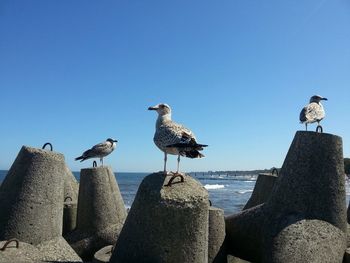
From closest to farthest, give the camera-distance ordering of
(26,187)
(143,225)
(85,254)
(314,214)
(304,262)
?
(143,225) < (304,262) < (314,214) < (26,187) < (85,254)

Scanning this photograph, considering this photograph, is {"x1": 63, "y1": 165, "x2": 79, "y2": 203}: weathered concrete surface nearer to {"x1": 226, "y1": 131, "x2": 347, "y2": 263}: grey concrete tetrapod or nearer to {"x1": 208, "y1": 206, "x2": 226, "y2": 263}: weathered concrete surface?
{"x1": 208, "y1": 206, "x2": 226, "y2": 263}: weathered concrete surface

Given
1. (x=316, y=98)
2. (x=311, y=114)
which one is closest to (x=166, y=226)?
(x=311, y=114)

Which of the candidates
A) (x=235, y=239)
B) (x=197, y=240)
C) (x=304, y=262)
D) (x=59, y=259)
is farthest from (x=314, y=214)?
(x=59, y=259)

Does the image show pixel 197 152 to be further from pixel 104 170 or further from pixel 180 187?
pixel 104 170

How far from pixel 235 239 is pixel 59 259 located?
2131 millimetres

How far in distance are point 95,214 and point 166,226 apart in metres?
2.87

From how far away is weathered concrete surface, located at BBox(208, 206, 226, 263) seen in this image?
17.1 feet

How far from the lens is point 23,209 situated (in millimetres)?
5191

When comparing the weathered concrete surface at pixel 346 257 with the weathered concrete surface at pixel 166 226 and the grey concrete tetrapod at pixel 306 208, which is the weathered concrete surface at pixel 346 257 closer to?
the grey concrete tetrapod at pixel 306 208

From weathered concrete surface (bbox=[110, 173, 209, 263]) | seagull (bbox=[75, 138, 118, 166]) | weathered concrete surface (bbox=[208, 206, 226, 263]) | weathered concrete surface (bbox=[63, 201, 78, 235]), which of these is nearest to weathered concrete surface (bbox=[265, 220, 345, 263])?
weathered concrete surface (bbox=[208, 206, 226, 263])

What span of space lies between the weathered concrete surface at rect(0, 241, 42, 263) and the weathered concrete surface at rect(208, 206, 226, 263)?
1.96m

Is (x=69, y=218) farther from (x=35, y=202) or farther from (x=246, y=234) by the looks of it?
(x=246, y=234)

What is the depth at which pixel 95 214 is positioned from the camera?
654 centimetres

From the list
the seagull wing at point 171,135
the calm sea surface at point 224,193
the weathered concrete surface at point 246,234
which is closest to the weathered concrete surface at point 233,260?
the weathered concrete surface at point 246,234
